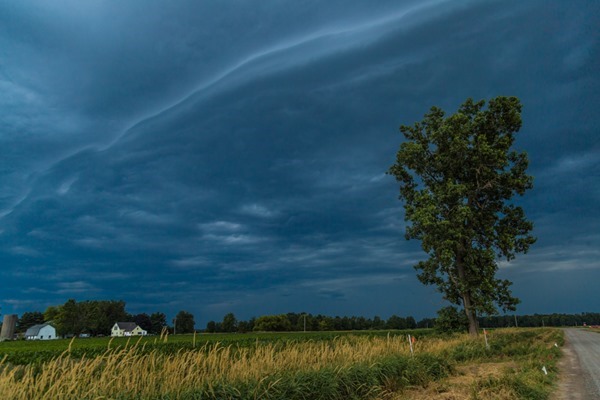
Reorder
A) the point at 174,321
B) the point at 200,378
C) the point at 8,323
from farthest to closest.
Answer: the point at 174,321
the point at 8,323
the point at 200,378

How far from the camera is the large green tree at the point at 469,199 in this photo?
2509 centimetres

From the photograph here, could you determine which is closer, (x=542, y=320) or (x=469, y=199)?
(x=469, y=199)

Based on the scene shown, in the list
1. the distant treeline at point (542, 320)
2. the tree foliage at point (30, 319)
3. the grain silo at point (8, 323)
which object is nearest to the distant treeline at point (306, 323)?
the distant treeline at point (542, 320)

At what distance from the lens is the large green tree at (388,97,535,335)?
82.3ft

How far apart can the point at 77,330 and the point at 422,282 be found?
83.7 m

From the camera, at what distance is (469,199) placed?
1078 inches

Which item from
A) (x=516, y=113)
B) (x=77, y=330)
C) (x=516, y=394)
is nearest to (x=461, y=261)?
(x=516, y=113)

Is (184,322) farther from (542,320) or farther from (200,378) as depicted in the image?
(542,320)

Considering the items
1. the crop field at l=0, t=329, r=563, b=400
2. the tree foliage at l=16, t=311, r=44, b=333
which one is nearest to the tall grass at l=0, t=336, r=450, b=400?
the crop field at l=0, t=329, r=563, b=400

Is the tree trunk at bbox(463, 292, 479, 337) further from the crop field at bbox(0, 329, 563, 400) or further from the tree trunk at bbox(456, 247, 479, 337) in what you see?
the crop field at bbox(0, 329, 563, 400)

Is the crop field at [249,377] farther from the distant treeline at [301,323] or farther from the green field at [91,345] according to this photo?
the distant treeline at [301,323]

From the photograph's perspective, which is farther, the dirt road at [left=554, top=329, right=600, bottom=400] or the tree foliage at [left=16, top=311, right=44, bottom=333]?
the tree foliage at [left=16, top=311, right=44, bottom=333]

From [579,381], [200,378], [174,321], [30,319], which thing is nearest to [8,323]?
[200,378]

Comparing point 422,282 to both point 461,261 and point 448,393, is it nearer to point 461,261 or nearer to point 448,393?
point 461,261
